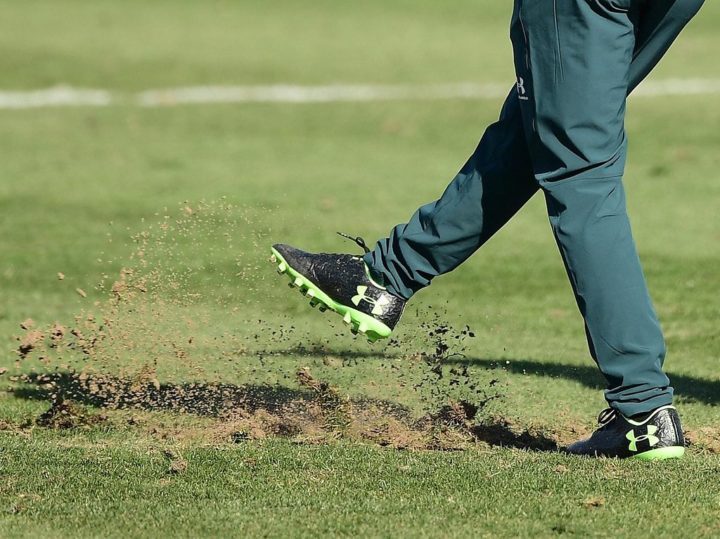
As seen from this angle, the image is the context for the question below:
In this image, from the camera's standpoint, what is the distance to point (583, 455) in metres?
4.70

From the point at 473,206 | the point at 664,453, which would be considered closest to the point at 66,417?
the point at 473,206

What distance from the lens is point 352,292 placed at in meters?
5.09

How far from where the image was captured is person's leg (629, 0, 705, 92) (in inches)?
178

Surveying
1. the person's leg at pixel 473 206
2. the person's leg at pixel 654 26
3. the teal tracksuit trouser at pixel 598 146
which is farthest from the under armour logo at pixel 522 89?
the person's leg at pixel 654 26

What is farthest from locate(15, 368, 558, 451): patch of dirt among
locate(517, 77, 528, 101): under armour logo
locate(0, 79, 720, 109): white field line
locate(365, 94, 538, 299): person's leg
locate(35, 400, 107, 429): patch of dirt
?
locate(0, 79, 720, 109): white field line

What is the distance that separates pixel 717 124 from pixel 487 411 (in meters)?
12.4

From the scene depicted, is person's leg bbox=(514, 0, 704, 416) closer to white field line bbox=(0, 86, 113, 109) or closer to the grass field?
the grass field

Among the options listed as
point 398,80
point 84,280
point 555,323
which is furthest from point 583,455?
point 398,80

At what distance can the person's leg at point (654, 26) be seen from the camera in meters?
4.53

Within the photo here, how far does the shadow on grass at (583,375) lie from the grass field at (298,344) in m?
0.03

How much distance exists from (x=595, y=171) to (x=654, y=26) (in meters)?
0.54

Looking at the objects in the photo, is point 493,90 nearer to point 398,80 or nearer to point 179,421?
point 398,80

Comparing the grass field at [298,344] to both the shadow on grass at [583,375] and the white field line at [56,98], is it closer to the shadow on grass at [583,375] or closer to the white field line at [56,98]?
the shadow on grass at [583,375]

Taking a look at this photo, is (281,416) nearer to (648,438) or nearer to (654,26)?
(648,438)
